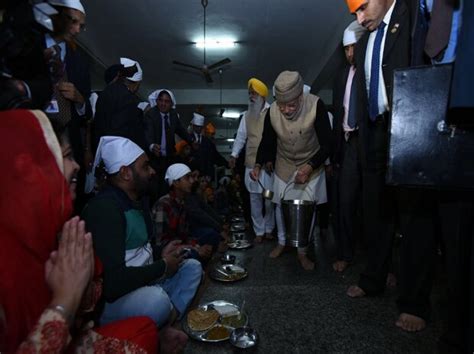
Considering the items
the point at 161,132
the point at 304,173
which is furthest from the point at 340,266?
the point at 161,132

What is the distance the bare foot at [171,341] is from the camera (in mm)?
1447

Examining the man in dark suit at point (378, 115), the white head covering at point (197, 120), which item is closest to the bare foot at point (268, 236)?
the man in dark suit at point (378, 115)

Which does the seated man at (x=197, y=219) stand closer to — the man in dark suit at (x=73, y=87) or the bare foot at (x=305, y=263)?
the bare foot at (x=305, y=263)

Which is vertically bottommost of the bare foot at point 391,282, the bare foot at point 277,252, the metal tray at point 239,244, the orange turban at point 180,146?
the metal tray at point 239,244

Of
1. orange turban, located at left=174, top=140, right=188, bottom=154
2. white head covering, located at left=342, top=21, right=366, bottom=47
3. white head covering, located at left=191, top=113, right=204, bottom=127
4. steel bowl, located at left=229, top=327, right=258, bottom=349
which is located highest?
white head covering, located at left=342, top=21, right=366, bottom=47

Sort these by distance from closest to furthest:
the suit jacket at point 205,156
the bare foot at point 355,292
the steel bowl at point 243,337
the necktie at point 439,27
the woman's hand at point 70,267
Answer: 1. the woman's hand at point 70,267
2. the necktie at point 439,27
3. the steel bowl at point 243,337
4. the bare foot at point 355,292
5. the suit jacket at point 205,156

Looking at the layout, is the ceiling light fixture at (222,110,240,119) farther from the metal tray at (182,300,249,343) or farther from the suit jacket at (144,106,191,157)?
the metal tray at (182,300,249,343)

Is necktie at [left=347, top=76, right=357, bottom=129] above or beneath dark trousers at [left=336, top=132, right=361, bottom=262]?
above

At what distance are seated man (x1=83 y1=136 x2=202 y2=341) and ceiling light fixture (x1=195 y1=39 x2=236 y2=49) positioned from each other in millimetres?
5684

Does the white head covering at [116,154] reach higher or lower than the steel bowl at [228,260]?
higher

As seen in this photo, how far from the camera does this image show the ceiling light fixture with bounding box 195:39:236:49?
273 inches

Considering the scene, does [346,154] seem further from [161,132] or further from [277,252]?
[161,132]

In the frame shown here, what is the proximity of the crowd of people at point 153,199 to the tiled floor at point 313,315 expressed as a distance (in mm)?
105

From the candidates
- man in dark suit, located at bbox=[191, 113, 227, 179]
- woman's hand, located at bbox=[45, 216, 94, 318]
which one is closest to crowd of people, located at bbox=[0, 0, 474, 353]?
woman's hand, located at bbox=[45, 216, 94, 318]
